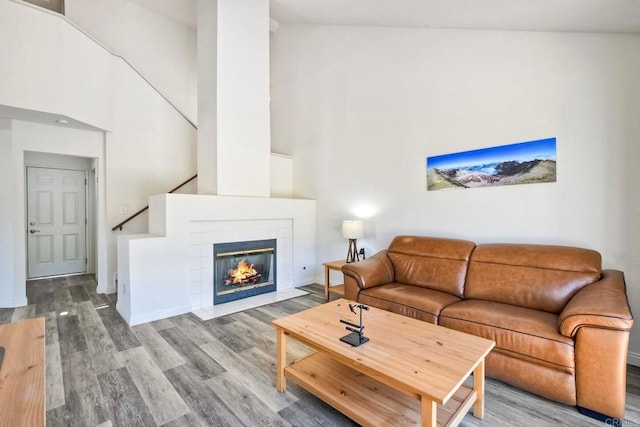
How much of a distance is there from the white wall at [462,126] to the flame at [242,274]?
3.88 ft

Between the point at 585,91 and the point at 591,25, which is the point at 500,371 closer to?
the point at 585,91

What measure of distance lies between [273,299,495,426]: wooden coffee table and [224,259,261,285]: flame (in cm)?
203

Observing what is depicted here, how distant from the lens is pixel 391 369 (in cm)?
145

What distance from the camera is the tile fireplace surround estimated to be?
3.16m

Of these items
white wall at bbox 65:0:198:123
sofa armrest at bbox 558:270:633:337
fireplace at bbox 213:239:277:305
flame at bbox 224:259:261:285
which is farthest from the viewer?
white wall at bbox 65:0:198:123

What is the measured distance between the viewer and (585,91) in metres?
2.53

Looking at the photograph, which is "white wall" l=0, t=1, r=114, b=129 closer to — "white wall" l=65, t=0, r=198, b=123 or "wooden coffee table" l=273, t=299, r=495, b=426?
"white wall" l=65, t=0, r=198, b=123

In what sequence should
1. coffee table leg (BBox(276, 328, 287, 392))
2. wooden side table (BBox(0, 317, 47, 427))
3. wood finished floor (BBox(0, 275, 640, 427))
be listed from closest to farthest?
wooden side table (BBox(0, 317, 47, 427))
wood finished floor (BBox(0, 275, 640, 427))
coffee table leg (BBox(276, 328, 287, 392))

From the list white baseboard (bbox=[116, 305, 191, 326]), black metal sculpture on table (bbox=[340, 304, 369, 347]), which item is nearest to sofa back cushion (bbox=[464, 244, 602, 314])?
black metal sculpture on table (bbox=[340, 304, 369, 347])

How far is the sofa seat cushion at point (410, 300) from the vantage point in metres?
2.46

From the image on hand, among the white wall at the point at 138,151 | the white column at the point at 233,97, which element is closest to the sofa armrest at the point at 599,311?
the white column at the point at 233,97

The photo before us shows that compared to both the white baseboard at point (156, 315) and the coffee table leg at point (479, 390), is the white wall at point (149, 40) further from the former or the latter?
the coffee table leg at point (479, 390)

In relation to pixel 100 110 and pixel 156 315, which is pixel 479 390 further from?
pixel 100 110

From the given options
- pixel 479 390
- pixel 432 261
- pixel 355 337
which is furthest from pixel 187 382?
pixel 432 261
